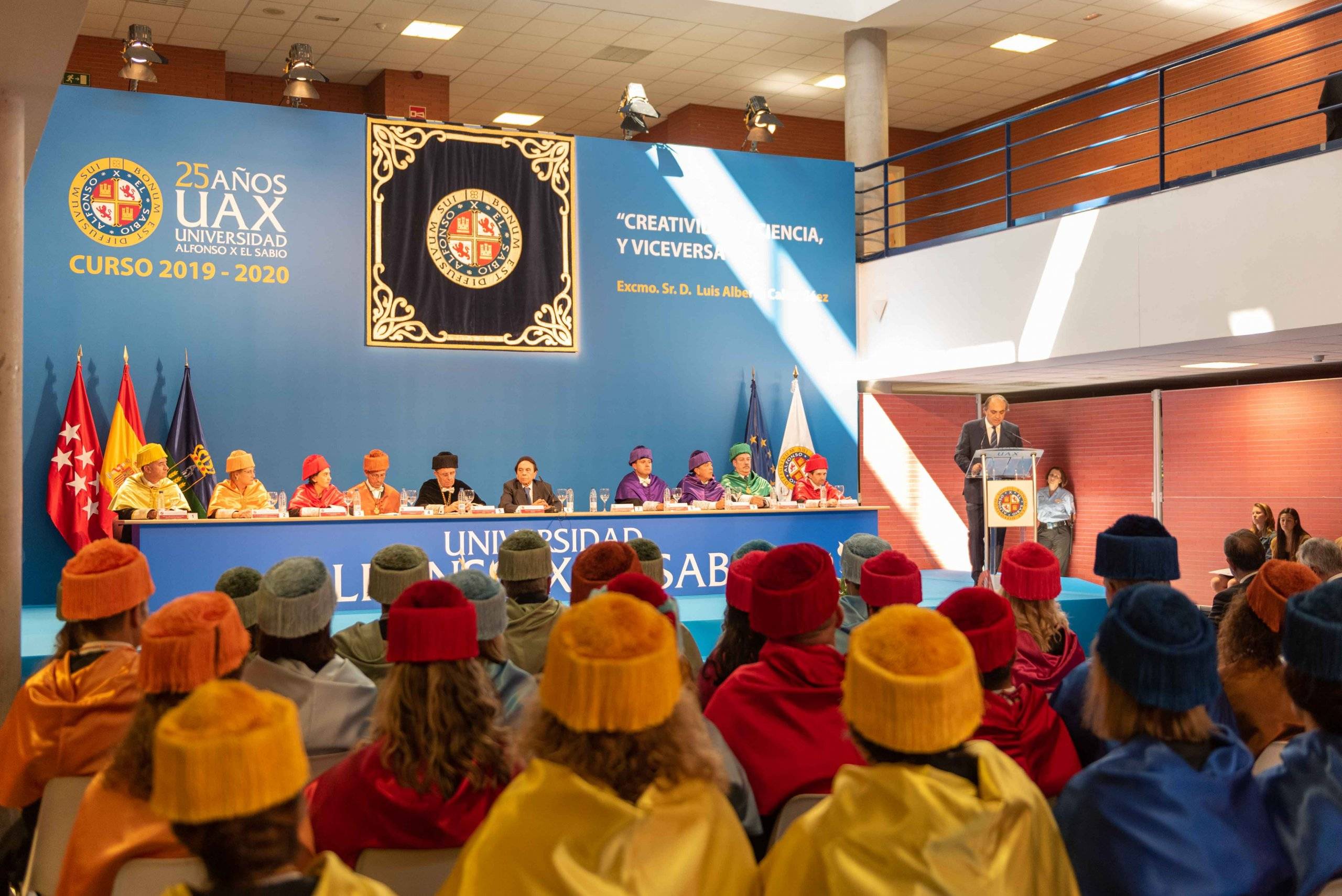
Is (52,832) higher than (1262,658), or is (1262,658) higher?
(1262,658)

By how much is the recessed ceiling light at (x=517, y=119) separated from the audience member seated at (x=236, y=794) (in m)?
13.5

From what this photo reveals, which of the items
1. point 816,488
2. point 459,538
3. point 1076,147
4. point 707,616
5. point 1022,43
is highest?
point 1022,43

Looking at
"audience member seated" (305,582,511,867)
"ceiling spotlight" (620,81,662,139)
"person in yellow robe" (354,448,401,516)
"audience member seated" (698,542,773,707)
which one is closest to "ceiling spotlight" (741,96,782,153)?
"ceiling spotlight" (620,81,662,139)

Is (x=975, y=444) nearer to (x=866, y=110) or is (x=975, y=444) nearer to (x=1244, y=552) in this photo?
(x=866, y=110)

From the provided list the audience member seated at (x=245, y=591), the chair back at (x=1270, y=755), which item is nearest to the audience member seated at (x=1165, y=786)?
the chair back at (x=1270, y=755)

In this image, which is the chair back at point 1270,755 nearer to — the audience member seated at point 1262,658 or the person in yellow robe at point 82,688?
the audience member seated at point 1262,658

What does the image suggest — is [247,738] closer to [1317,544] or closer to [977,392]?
[1317,544]

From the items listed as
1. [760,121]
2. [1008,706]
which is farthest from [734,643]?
[760,121]

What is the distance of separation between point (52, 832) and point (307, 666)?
58cm

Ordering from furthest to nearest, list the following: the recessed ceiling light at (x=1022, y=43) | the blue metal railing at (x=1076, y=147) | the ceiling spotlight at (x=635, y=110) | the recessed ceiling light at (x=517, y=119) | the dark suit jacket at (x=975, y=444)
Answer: the recessed ceiling light at (x=517, y=119) < the recessed ceiling light at (x=1022, y=43) < the ceiling spotlight at (x=635, y=110) < the dark suit jacket at (x=975, y=444) < the blue metal railing at (x=1076, y=147)

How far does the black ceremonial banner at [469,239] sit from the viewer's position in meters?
9.31

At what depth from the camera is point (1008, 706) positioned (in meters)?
2.45

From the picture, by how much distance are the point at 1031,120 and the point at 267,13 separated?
878 centimetres

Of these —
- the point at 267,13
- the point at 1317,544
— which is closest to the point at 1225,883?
the point at 1317,544
